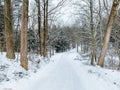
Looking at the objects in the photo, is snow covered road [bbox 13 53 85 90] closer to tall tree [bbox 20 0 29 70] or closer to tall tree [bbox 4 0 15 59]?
tall tree [bbox 20 0 29 70]

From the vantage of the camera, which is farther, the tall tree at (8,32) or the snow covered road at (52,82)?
the tall tree at (8,32)

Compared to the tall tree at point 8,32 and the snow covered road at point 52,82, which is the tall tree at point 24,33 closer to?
the tall tree at point 8,32

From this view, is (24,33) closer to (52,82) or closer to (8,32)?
(8,32)

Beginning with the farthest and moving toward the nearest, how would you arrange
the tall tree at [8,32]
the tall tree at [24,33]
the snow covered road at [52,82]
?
1. the tall tree at [8,32]
2. the tall tree at [24,33]
3. the snow covered road at [52,82]

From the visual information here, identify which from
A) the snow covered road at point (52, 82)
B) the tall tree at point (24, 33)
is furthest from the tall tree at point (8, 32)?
the snow covered road at point (52, 82)

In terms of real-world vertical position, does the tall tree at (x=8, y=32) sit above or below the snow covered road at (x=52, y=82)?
above

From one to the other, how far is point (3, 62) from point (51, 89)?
4129 mm

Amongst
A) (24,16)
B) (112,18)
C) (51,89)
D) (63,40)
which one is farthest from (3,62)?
(63,40)

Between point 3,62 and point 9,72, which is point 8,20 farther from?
point 9,72

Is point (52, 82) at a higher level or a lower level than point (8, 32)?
lower

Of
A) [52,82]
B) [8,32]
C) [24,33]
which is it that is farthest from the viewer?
[8,32]

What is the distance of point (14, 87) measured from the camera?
803cm

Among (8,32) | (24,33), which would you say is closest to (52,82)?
(24,33)

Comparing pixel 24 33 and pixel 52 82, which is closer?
pixel 52 82
